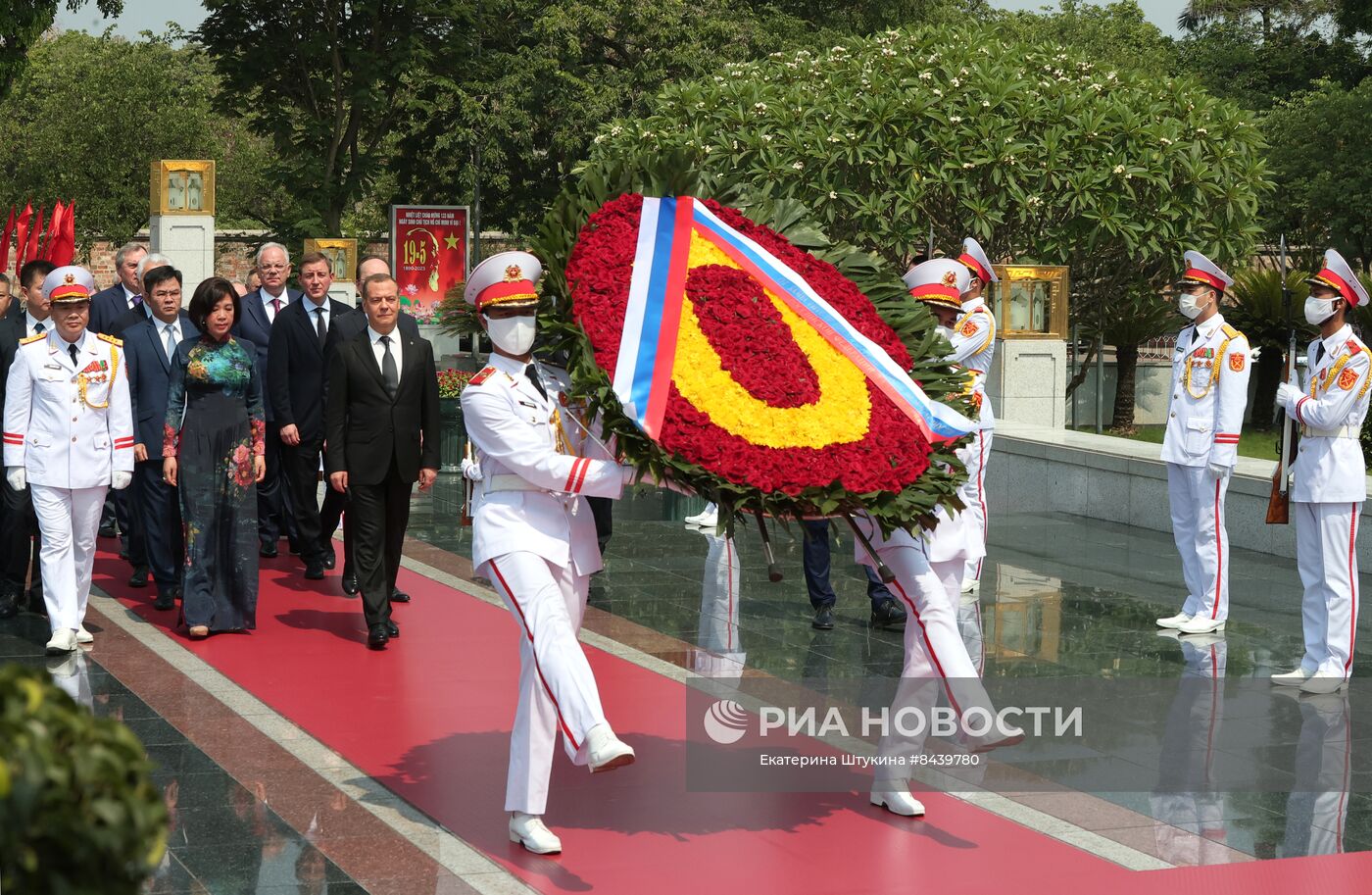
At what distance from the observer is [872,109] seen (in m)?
20.9

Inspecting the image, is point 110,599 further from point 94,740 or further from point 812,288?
point 94,740

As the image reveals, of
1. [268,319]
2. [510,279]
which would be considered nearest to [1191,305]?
[510,279]

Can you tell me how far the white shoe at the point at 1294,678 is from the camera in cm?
832

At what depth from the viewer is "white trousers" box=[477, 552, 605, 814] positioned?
5.56 meters

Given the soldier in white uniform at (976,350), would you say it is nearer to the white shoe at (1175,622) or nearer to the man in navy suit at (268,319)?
the white shoe at (1175,622)

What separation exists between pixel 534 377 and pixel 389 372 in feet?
10.5

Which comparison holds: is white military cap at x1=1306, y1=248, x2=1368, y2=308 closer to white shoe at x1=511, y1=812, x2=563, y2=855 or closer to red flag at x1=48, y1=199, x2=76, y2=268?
white shoe at x1=511, y1=812, x2=563, y2=855

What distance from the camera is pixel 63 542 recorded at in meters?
8.64

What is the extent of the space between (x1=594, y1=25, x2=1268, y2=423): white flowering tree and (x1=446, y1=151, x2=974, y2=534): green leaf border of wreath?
561 inches

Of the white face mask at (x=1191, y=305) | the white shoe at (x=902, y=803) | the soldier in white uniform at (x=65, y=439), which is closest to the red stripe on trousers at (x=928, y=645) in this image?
the white shoe at (x=902, y=803)

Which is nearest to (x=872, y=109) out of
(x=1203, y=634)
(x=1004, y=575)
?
(x=1004, y=575)

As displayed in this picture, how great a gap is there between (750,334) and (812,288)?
38 cm

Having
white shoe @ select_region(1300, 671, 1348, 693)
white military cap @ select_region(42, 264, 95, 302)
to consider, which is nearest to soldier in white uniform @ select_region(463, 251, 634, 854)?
white military cap @ select_region(42, 264, 95, 302)

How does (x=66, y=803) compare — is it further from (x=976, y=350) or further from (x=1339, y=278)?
(x=976, y=350)
